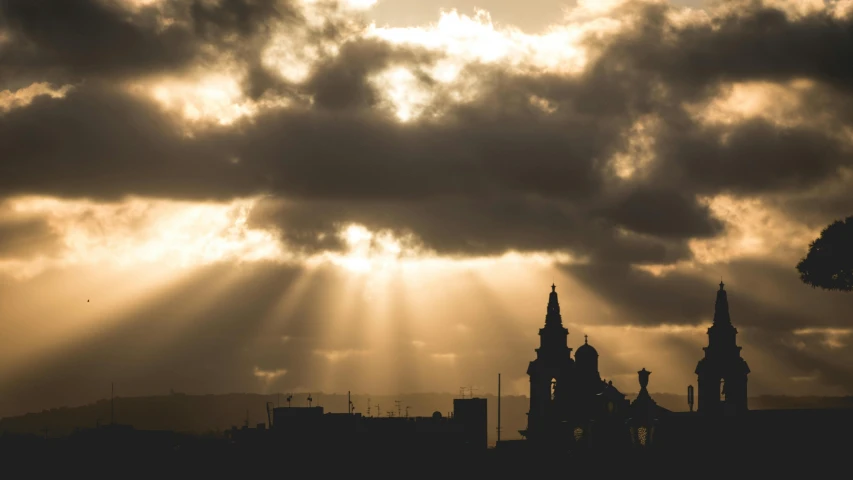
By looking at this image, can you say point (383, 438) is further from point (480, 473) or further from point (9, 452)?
point (9, 452)

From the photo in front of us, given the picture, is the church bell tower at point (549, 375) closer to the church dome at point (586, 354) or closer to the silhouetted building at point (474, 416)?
the church dome at point (586, 354)

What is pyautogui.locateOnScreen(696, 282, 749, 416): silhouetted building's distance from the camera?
94.7m

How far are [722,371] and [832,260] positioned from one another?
1639 centimetres

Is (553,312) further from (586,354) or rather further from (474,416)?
(474,416)

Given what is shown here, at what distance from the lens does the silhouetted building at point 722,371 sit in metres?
94.7

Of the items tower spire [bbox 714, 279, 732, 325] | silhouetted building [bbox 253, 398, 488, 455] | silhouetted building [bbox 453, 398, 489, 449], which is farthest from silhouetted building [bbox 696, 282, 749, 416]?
silhouetted building [bbox 453, 398, 489, 449]

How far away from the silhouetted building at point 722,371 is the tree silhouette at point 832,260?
14.0m

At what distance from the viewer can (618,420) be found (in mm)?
73312

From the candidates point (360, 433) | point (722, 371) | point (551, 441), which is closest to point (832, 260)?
point (722, 371)

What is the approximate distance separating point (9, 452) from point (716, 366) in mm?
88258

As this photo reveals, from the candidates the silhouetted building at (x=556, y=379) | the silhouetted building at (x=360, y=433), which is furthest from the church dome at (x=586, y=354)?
the silhouetted building at (x=360, y=433)

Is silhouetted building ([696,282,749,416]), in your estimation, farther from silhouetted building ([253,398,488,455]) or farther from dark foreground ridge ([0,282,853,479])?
silhouetted building ([253,398,488,455])

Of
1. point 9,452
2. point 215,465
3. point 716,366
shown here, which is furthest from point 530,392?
point 9,452

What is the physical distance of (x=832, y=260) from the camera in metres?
81.0
